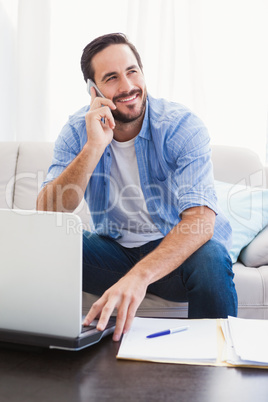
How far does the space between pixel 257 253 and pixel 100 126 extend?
77 centimetres

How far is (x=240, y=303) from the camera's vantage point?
5.37 ft

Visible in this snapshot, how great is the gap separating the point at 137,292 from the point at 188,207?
0.47 m

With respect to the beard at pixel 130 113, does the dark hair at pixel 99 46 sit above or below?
above

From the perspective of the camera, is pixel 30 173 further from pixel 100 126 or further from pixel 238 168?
pixel 238 168

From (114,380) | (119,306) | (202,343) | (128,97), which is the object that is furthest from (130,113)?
(114,380)

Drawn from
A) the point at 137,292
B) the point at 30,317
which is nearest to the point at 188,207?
the point at 137,292

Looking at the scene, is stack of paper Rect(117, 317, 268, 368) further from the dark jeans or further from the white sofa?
the white sofa

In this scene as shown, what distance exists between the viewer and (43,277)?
2.72 ft

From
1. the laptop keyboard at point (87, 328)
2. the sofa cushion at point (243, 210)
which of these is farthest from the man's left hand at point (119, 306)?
the sofa cushion at point (243, 210)

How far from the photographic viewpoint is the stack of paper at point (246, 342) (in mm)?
786

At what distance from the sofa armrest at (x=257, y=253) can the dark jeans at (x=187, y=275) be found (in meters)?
0.40

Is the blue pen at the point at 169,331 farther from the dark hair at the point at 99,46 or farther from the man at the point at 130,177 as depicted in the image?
the dark hair at the point at 99,46

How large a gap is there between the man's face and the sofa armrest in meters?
0.68

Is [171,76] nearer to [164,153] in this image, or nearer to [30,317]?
[164,153]
